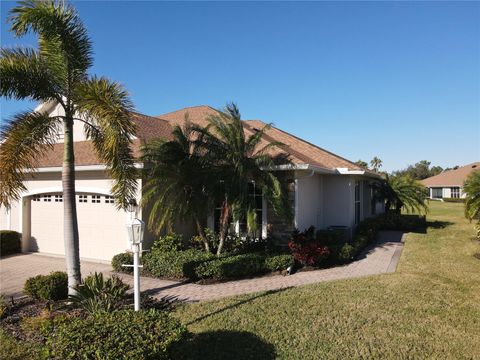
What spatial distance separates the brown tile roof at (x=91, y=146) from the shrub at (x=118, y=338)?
7.87 metres

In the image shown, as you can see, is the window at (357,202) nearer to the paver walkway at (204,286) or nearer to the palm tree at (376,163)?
the paver walkway at (204,286)


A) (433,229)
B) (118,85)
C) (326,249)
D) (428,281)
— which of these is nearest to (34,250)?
(118,85)

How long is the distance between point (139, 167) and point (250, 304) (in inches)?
206

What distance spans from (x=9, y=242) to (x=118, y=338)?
1196 cm

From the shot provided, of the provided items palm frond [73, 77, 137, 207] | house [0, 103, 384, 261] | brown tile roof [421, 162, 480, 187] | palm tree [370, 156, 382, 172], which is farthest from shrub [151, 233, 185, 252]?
palm tree [370, 156, 382, 172]

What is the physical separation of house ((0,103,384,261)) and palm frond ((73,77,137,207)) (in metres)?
3.35

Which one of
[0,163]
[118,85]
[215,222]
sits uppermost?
[118,85]

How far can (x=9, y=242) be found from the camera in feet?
45.2

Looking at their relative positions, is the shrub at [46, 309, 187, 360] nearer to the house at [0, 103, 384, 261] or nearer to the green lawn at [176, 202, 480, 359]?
the green lawn at [176, 202, 480, 359]

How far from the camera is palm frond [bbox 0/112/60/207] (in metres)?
6.93

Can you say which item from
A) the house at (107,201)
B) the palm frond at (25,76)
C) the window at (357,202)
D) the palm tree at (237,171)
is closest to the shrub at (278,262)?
the house at (107,201)

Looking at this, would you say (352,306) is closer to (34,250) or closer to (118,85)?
(118,85)

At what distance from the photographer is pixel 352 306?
296 inches

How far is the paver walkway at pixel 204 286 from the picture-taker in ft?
29.0
